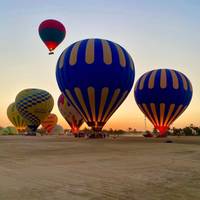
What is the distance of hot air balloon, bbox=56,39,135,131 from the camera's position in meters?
30.7

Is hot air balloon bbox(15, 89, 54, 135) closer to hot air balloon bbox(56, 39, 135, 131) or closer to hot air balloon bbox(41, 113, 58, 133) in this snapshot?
hot air balloon bbox(56, 39, 135, 131)

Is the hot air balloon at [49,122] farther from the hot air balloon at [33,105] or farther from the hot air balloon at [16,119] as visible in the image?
the hot air balloon at [33,105]

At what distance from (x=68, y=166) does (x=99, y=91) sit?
19907mm

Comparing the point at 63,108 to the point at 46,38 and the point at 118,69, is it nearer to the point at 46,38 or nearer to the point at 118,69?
the point at 46,38

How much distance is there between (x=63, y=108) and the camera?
55469 mm

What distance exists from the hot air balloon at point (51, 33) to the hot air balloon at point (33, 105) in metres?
18.3

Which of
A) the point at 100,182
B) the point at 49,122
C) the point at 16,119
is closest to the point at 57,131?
the point at 49,122

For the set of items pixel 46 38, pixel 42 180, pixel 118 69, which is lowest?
pixel 42 180

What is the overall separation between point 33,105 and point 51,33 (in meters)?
19.9

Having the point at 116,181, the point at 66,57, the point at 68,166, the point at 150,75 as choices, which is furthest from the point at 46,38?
the point at 116,181

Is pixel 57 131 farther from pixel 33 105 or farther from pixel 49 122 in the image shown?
pixel 33 105

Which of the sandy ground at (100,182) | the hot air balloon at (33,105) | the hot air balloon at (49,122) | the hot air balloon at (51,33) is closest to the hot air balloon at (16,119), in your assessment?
the hot air balloon at (33,105)

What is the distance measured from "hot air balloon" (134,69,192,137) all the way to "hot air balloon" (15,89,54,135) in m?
26.5

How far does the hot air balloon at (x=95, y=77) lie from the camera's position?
30.7m
